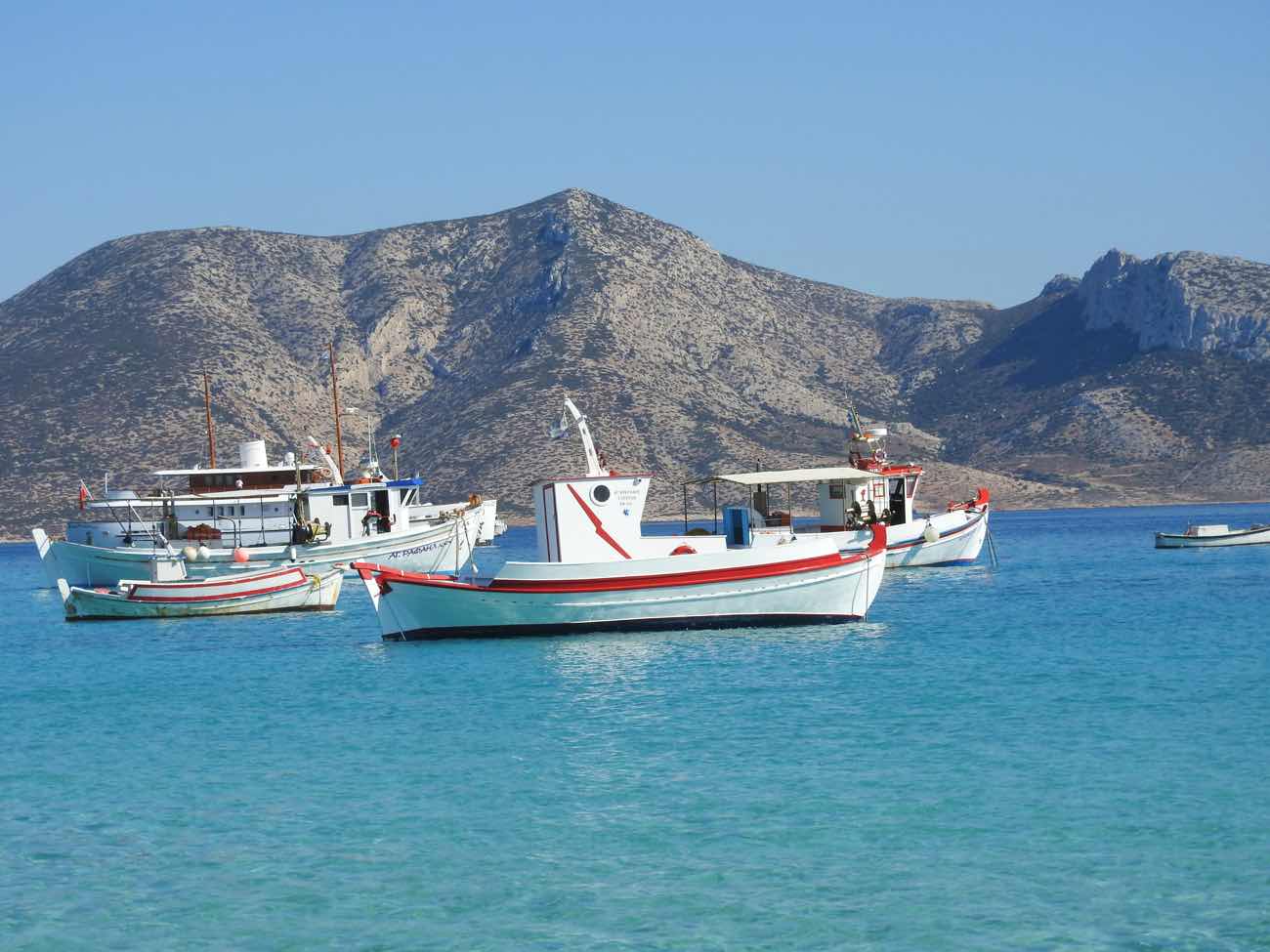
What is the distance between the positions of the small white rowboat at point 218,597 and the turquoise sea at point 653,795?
11821mm

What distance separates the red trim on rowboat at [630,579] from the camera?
3631 cm

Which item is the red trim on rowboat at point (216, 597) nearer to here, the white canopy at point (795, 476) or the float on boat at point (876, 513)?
the white canopy at point (795, 476)

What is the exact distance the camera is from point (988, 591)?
54.8m

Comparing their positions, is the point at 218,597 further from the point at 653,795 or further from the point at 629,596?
the point at 653,795

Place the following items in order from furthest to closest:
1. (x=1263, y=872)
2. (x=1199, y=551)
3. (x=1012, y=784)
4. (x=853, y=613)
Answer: (x=1199, y=551) → (x=853, y=613) → (x=1012, y=784) → (x=1263, y=872)

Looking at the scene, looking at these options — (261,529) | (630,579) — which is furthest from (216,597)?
(261,529)

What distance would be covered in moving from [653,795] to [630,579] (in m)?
16.4

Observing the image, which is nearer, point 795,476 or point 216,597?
point 216,597

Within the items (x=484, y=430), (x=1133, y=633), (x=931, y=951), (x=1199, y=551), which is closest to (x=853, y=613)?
(x=1133, y=633)

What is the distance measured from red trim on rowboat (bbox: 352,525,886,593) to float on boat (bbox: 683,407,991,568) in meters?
20.3

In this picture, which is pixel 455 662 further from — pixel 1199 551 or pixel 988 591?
pixel 1199 551

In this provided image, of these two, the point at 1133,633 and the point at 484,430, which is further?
the point at 484,430

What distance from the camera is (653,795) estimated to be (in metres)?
20.1

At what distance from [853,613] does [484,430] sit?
123 m
